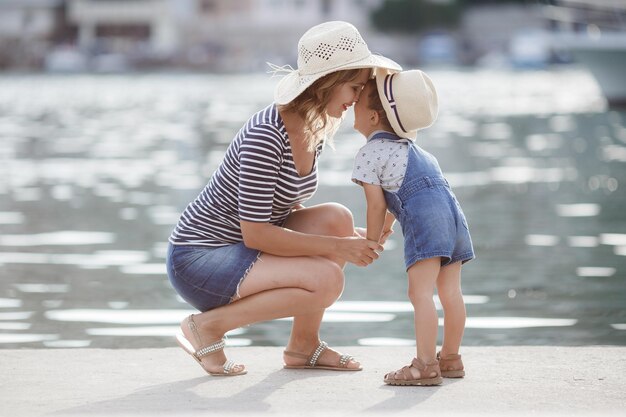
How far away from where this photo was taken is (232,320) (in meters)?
4.03

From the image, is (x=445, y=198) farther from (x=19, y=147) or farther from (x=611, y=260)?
(x=19, y=147)

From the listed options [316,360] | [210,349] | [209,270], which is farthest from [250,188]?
[316,360]

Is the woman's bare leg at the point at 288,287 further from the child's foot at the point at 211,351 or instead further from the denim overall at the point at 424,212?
the denim overall at the point at 424,212

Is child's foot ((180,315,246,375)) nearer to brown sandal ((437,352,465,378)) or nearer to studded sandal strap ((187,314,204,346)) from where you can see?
studded sandal strap ((187,314,204,346))

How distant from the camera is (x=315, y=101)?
388cm

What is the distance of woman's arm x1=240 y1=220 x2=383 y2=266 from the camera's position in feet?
12.8

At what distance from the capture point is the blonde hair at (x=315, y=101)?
3867 millimetres

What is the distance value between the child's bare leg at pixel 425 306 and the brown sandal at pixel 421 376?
0.02 m

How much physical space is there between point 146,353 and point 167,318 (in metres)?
1.49

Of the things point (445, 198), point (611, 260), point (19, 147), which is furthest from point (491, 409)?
point (19, 147)

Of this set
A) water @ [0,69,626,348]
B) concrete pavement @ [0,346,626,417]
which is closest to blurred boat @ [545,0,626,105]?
water @ [0,69,626,348]

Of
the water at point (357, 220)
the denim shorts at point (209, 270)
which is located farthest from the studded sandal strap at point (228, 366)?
the water at point (357, 220)

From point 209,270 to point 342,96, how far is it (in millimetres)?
652

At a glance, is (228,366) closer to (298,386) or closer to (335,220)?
(298,386)
